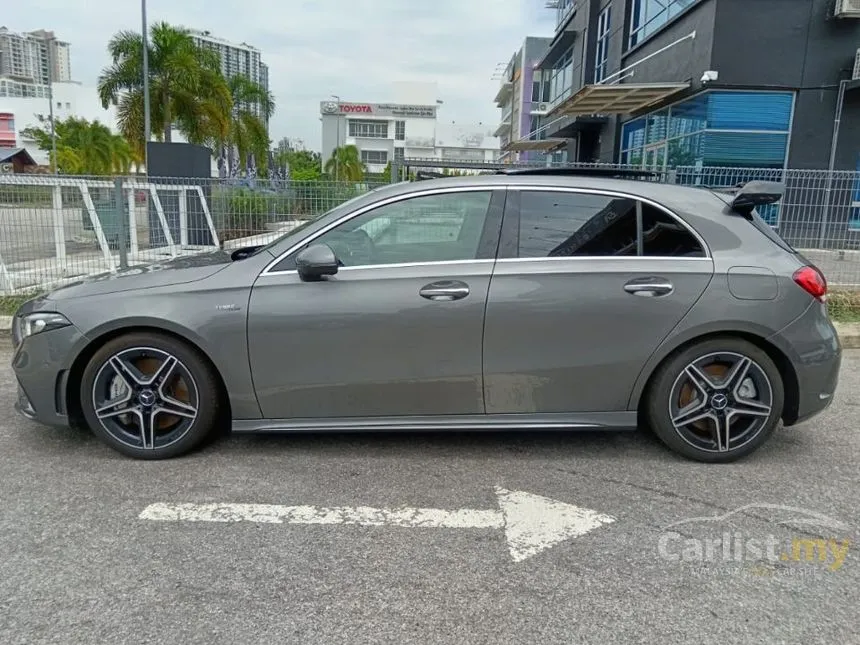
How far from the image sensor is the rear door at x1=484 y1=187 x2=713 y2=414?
3.53 m

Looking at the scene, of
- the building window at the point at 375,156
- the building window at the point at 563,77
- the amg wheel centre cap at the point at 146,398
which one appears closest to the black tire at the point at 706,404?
the amg wheel centre cap at the point at 146,398

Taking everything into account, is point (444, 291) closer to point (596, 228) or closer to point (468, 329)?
point (468, 329)

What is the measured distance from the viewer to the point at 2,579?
8.38 ft

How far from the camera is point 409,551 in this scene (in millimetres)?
2789

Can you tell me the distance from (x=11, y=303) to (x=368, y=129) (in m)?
111

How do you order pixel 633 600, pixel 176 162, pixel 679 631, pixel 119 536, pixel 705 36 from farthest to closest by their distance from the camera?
1. pixel 705 36
2. pixel 176 162
3. pixel 119 536
4. pixel 633 600
5. pixel 679 631

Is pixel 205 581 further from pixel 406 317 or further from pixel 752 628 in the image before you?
pixel 752 628

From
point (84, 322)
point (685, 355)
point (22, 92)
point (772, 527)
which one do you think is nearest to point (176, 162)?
point (84, 322)

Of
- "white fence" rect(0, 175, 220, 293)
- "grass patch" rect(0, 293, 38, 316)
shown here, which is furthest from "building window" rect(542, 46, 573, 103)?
"grass patch" rect(0, 293, 38, 316)

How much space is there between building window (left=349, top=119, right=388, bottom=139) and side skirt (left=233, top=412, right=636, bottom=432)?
11319 cm

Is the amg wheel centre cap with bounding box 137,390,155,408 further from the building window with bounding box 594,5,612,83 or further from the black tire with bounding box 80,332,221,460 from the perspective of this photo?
the building window with bounding box 594,5,612,83

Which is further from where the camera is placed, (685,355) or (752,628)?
(685,355)

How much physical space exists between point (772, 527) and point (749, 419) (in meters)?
0.81

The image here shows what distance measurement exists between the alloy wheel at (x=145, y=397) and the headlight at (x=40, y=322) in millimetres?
332
